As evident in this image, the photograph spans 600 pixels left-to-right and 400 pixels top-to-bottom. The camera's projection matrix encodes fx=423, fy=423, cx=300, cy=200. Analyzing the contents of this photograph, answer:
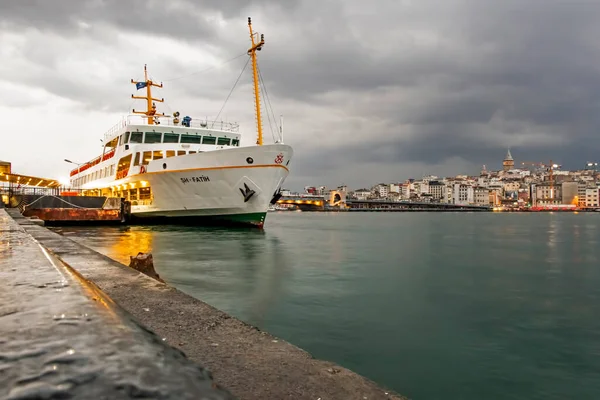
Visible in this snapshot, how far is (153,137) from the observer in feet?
110

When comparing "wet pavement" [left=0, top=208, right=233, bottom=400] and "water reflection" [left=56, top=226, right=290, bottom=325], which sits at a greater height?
"wet pavement" [left=0, top=208, right=233, bottom=400]

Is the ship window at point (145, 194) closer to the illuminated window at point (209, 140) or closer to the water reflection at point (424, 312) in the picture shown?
the illuminated window at point (209, 140)

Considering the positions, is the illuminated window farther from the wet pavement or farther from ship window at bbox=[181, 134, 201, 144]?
the wet pavement

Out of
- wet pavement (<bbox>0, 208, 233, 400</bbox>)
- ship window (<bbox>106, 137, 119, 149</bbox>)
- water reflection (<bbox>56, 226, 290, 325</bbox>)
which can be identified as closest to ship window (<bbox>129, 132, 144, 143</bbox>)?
ship window (<bbox>106, 137, 119, 149</bbox>)

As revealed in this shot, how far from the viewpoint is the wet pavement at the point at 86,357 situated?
65cm

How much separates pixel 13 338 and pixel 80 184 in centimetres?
5801

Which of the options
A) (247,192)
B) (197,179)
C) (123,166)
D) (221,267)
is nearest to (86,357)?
(221,267)

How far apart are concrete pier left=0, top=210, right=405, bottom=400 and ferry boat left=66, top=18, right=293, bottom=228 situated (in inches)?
877

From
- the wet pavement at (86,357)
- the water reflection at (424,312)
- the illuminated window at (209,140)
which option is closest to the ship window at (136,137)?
the illuminated window at (209,140)

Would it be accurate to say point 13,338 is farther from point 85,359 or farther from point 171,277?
point 171,277

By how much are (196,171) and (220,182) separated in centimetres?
177

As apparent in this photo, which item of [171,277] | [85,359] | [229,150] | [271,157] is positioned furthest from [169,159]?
[85,359]

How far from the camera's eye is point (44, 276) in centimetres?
158

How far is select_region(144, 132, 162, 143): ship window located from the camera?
33.4 m
